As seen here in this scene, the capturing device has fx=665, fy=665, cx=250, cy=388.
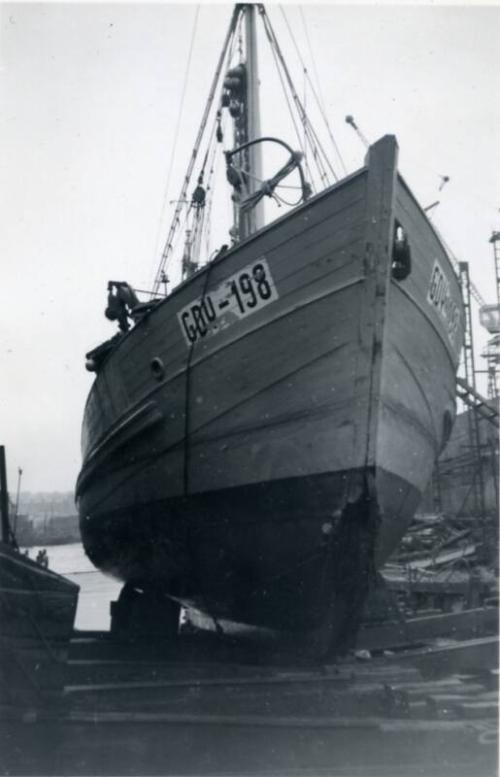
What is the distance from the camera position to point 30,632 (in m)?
4.41

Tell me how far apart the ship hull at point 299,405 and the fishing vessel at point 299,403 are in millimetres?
11

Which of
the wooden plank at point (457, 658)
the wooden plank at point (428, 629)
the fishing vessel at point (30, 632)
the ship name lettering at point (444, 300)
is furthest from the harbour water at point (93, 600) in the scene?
the ship name lettering at point (444, 300)

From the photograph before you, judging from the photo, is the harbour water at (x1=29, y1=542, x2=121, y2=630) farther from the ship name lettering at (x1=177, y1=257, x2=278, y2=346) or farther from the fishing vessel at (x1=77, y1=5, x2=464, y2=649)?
the ship name lettering at (x1=177, y1=257, x2=278, y2=346)

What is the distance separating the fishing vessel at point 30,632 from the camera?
4234 mm

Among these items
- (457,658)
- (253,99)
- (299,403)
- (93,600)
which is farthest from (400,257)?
(93,600)

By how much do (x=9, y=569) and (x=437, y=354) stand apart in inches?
155

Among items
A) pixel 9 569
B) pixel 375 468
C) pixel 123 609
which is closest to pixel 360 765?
pixel 375 468

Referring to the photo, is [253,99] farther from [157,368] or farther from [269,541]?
[269,541]

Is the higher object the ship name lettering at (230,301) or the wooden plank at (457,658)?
the ship name lettering at (230,301)

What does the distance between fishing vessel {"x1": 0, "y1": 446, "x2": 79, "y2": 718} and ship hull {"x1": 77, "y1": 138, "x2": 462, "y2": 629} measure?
4.30 feet

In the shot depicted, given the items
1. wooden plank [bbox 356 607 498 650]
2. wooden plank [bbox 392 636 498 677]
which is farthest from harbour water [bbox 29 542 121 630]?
wooden plank [bbox 392 636 498 677]

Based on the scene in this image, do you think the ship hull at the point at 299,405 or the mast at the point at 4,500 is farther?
the mast at the point at 4,500

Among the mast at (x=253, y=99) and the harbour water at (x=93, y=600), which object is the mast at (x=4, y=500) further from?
the mast at (x=253, y=99)

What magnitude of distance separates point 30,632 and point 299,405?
240 centimetres
